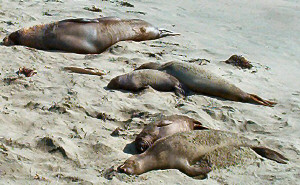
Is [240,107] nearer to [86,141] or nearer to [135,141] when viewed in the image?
[135,141]

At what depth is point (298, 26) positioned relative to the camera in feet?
31.9

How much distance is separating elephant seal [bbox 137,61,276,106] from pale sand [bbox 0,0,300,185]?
0.14 metres

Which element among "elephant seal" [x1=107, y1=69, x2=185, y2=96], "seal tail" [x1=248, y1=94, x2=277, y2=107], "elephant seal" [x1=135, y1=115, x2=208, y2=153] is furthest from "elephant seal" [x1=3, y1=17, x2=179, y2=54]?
"elephant seal" [x1=135, y1=115, x2=208, y2=153]

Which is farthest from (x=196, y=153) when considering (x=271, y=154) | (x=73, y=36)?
(x=73, y=36)

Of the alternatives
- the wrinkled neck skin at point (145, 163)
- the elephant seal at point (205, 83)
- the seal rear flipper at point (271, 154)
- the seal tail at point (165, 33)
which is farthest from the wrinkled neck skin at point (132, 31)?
the wrinkled neck skin at point (145, 163)

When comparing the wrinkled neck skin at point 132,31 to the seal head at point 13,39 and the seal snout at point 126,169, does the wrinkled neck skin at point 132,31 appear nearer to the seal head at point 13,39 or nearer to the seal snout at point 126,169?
the seal head at point 13,39

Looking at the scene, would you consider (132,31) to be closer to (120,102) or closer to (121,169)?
(120,102)

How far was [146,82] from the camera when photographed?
225 inches

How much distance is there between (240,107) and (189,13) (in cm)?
520

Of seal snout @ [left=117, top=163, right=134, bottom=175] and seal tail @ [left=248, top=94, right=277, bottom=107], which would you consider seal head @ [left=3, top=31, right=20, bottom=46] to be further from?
seal snout @ [left=117, top=163, right=134, bottom=175]

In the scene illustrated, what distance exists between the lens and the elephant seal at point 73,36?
6.76 m

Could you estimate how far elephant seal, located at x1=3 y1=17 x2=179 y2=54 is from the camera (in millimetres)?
6762

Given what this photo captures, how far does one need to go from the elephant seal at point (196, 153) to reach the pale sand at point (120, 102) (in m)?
0.11

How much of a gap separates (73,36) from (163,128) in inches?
121
